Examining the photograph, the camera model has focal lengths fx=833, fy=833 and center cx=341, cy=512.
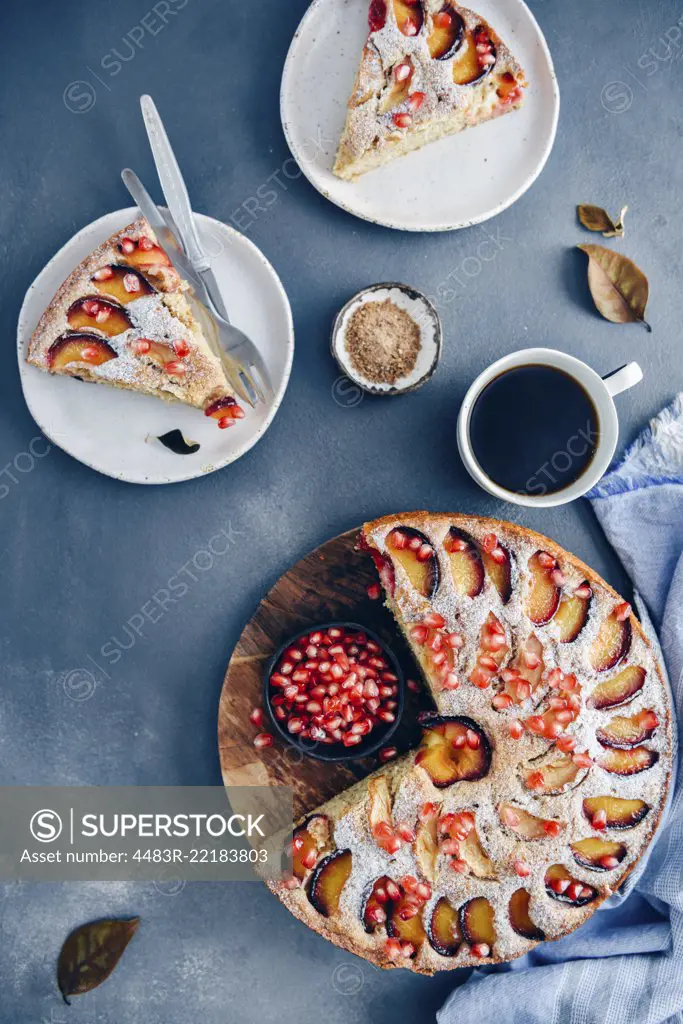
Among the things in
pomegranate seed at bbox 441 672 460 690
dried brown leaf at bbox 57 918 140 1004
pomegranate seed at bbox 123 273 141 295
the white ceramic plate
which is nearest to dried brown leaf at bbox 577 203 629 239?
the white ceramic plate

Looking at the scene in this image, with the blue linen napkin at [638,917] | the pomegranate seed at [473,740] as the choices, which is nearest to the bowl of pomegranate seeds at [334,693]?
the pomegranate seed at [473,740]

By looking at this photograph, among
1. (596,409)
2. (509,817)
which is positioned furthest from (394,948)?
(596,409)

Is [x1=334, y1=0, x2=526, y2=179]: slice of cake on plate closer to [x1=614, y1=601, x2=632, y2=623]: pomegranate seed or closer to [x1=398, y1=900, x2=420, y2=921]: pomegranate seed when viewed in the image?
[x1=614, y1=601, x2=632, y2=623]: pomegranate seed

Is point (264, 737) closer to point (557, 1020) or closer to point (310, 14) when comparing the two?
point (557, 1020)

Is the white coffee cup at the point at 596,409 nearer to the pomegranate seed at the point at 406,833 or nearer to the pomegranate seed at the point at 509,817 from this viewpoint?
the pomegranate seed at the point at 509,817

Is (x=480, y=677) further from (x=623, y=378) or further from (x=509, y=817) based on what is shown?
(x=623, y=378)
